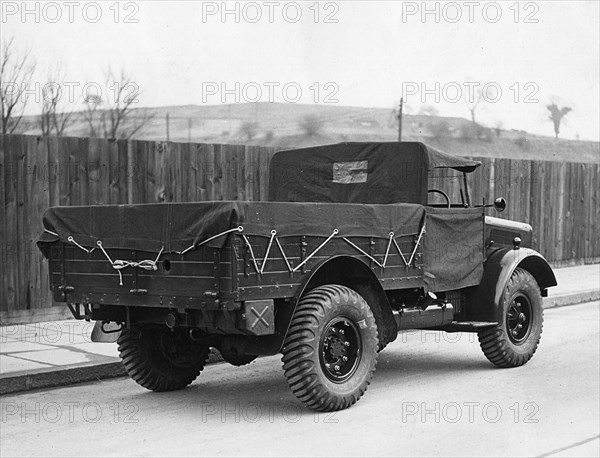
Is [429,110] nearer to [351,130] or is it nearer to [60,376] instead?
[351,130]

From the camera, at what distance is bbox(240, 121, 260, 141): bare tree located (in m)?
56.4

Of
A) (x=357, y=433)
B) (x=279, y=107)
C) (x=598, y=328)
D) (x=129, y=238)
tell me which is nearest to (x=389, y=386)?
(x=357, y=433)

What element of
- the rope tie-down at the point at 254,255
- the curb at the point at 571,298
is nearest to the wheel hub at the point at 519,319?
the rope tie-down at the point at 254,255

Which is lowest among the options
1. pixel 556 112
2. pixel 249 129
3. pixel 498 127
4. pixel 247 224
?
pixel 247 224

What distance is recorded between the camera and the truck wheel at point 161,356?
8727mm

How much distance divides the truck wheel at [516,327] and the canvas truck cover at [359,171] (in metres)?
1.30

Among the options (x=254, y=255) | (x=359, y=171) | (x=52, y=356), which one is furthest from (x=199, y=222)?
(x=52, y=356)

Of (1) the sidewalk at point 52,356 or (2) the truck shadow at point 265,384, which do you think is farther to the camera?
(1) the sidewalk at point 52,356

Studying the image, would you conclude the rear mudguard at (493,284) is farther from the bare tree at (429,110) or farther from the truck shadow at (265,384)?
the bare tree at (429,110)

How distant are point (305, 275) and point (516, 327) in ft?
10.8

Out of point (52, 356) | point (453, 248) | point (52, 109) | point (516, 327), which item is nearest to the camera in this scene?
point (453, 248)

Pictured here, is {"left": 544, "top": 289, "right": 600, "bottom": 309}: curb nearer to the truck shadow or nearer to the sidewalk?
the truck shadow

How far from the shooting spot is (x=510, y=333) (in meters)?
10.1

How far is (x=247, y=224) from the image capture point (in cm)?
730
